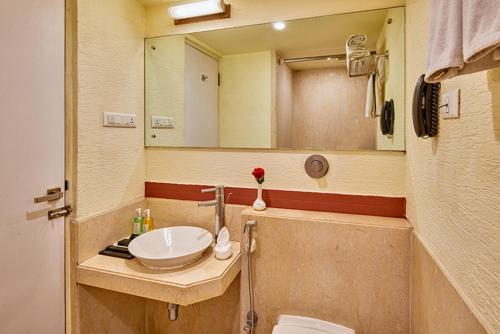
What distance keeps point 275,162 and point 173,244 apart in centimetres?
75

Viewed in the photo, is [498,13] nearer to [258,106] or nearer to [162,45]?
[258,106]

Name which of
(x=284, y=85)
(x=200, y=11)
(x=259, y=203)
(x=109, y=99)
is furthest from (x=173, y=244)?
(x=200, y=11)

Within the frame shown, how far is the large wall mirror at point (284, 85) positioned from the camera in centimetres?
156

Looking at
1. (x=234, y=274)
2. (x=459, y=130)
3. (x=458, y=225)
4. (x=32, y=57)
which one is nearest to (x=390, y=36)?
(x=459, y=130)

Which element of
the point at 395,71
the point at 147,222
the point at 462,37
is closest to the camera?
the point at 462,37

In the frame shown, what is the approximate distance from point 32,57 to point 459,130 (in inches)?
63.3

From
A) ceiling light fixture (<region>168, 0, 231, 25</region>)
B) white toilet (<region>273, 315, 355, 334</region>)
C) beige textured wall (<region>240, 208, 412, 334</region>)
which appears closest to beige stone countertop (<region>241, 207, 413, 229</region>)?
beige textured wall (<region>240, 208, 412, 334</region>)

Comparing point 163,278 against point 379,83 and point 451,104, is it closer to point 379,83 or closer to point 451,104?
point 451,104

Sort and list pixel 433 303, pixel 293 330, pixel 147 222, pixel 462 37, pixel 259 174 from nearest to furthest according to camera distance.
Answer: pixel 462 37 < pixel 433 303 < pixel 293 330 < pixel 259 174 < pixel 147 222

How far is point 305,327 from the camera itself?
141 centimetres

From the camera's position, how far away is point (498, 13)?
1.51ft

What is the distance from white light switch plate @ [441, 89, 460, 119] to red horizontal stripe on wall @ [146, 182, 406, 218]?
69 cm

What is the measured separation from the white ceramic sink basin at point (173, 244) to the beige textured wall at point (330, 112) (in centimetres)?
76

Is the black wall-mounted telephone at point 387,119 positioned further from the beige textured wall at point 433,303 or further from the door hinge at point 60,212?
the door hinge at point 60,212
